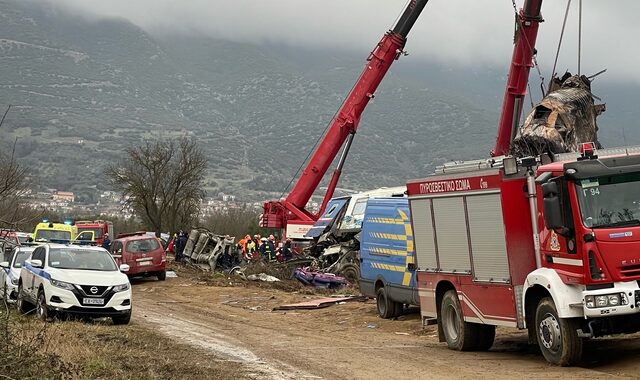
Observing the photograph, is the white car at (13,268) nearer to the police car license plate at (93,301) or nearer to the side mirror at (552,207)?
the police car license plate at (93,301)

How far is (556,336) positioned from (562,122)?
30.3 feet

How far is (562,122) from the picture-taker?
20.1 m

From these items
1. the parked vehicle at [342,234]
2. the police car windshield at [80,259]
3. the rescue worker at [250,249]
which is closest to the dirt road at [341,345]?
the police car windshield at [80,259]

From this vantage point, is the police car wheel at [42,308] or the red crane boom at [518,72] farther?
the red crane boom at [518,72]

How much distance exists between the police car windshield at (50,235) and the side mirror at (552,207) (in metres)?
26.9

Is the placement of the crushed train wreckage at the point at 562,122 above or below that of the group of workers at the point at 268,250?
above

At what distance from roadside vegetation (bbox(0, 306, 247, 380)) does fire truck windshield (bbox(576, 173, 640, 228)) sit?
16.2 ft

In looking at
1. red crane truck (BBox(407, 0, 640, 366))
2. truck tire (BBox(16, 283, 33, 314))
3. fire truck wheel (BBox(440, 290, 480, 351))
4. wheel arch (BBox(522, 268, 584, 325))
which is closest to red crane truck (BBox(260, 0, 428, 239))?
truck tire (BBox(16, 283, 33, 314))

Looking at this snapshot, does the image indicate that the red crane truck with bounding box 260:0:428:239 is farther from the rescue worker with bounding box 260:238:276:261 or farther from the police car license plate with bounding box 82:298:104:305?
the police car license plate with bounding box 82:298:104:305

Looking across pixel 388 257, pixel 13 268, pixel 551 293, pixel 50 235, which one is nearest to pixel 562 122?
pixel 388 257

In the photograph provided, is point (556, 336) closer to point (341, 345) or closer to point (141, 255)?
point (341, 345)

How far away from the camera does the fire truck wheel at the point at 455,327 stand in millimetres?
14508

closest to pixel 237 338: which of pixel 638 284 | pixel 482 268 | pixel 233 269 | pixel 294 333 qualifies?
pixel 294 333

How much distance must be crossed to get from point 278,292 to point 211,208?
75.1 m
